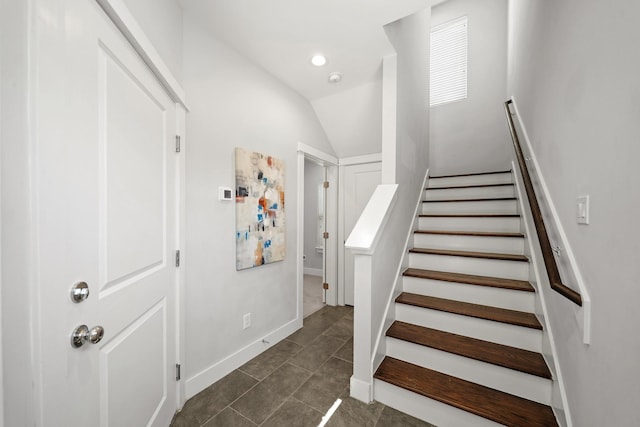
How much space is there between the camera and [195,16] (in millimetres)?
1691

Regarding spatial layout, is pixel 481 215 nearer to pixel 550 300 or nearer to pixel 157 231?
pixel 550 300

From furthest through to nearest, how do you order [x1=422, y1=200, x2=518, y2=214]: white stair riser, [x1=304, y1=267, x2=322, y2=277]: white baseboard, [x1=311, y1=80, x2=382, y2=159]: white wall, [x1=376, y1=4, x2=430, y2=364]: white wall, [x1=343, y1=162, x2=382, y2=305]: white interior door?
[x1=304, y1=267, x2=322, y2=277]: white baseboard < [x1=343, y1=162, x2=382, y2=305]: white interior door < [x1=311, y1=80, x2=382, y2=159]: white wall < [x1=422, y1=200, x2=518, y2=214]: white stair riser < [x1=376, y1=4, x2=430, y2=364]: white wall

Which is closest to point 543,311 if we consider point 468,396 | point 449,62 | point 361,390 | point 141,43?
point 468,396

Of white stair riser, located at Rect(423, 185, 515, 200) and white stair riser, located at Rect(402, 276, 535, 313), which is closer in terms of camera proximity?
white stair riser, located at Rect(402, 276, 535, 313)

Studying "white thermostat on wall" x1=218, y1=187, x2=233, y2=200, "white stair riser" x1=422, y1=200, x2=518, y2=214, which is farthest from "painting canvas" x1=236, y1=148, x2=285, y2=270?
"white stair riser" x1=422, y1=200, x2=518, y2=214

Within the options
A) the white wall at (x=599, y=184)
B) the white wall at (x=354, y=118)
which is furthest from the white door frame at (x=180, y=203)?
the white wall at (x=599, y=184)

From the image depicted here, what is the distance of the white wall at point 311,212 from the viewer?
5.45 meters

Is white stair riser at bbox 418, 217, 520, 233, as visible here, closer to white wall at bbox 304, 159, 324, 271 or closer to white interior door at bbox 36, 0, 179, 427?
white interior door at bbox 36, 0, 179, 427

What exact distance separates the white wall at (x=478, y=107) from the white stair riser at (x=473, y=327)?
2.56 metres

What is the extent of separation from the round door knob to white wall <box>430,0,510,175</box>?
4.08 meters

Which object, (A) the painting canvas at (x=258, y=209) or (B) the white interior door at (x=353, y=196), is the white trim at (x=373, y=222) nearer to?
(A) the painting canvas at (x=258, y=209)

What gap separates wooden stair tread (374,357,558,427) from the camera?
1.26 metres

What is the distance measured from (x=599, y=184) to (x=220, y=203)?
209 centimetres

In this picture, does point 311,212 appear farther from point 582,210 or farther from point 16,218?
point 16,218
